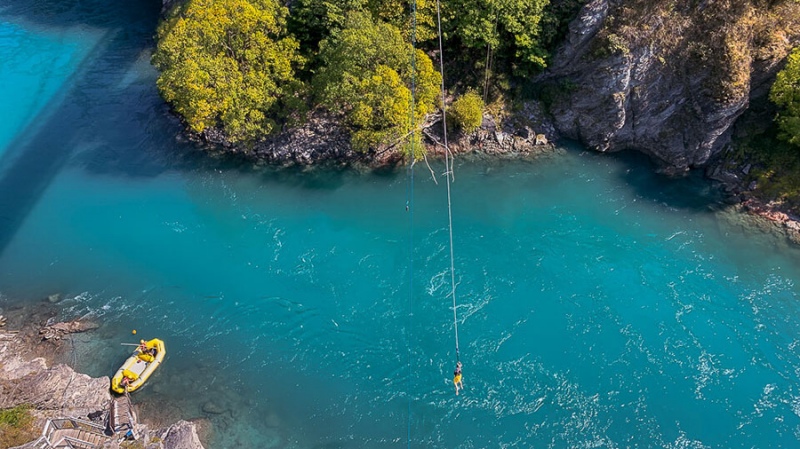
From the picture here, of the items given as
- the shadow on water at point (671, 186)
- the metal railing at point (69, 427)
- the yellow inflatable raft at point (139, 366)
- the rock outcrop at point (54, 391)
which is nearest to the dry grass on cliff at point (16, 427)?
the rock outcrop at point (54, 391)

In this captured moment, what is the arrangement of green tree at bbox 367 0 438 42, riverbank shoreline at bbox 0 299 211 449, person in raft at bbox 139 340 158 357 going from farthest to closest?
green tree at bbox 367 0 438 42 < person in raft at bbox 139 340 158 357 < riverbank shoreline at bbox 0 299 211 449

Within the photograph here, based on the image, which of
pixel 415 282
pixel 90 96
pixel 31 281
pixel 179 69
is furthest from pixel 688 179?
pixel 90 96

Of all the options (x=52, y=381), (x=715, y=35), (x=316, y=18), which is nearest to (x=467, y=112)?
(x=316, y=18)

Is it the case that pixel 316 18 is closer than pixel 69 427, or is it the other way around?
pixel 69 427

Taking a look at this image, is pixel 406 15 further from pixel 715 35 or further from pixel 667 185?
pixel 667 185

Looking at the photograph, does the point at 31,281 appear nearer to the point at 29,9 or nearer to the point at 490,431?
the point at 490,431

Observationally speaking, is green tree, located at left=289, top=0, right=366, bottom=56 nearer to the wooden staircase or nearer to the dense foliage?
the dense foliage

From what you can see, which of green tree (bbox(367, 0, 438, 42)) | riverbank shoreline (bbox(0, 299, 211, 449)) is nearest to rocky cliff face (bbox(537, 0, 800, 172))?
green tree (bbox(367, 0, 438, 42))
